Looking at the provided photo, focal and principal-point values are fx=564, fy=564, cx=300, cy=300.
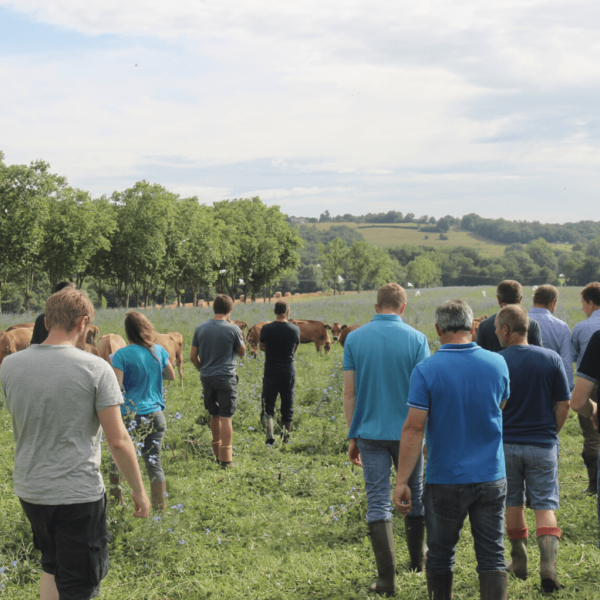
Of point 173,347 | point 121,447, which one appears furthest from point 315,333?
point 121,447

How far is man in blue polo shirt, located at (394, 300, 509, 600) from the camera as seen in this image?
11.4 feet

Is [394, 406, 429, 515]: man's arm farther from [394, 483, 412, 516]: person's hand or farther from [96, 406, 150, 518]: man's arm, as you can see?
[96, 406, 150, 518]: man's arm

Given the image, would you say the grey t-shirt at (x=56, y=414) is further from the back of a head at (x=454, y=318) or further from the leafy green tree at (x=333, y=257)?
the leafy green tree at (x=333, y=257)

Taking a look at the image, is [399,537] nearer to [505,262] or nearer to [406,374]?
[406,374]

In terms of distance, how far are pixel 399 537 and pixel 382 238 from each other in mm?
196845

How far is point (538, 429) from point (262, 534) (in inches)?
111

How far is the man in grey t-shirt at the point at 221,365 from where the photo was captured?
24.1 ft

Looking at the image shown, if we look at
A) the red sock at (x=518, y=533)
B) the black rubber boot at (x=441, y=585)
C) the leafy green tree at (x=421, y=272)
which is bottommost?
the red sock at (x=518, y=533)

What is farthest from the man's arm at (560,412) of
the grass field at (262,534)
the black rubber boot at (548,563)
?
the grass field at (262,534)

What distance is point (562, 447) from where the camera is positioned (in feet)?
28.8

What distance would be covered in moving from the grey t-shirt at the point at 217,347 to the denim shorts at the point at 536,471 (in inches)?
155

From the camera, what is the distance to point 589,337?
232 inches

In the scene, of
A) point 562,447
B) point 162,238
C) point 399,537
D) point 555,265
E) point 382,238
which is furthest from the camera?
point 382,238

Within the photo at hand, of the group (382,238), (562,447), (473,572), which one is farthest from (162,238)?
(382,238)
